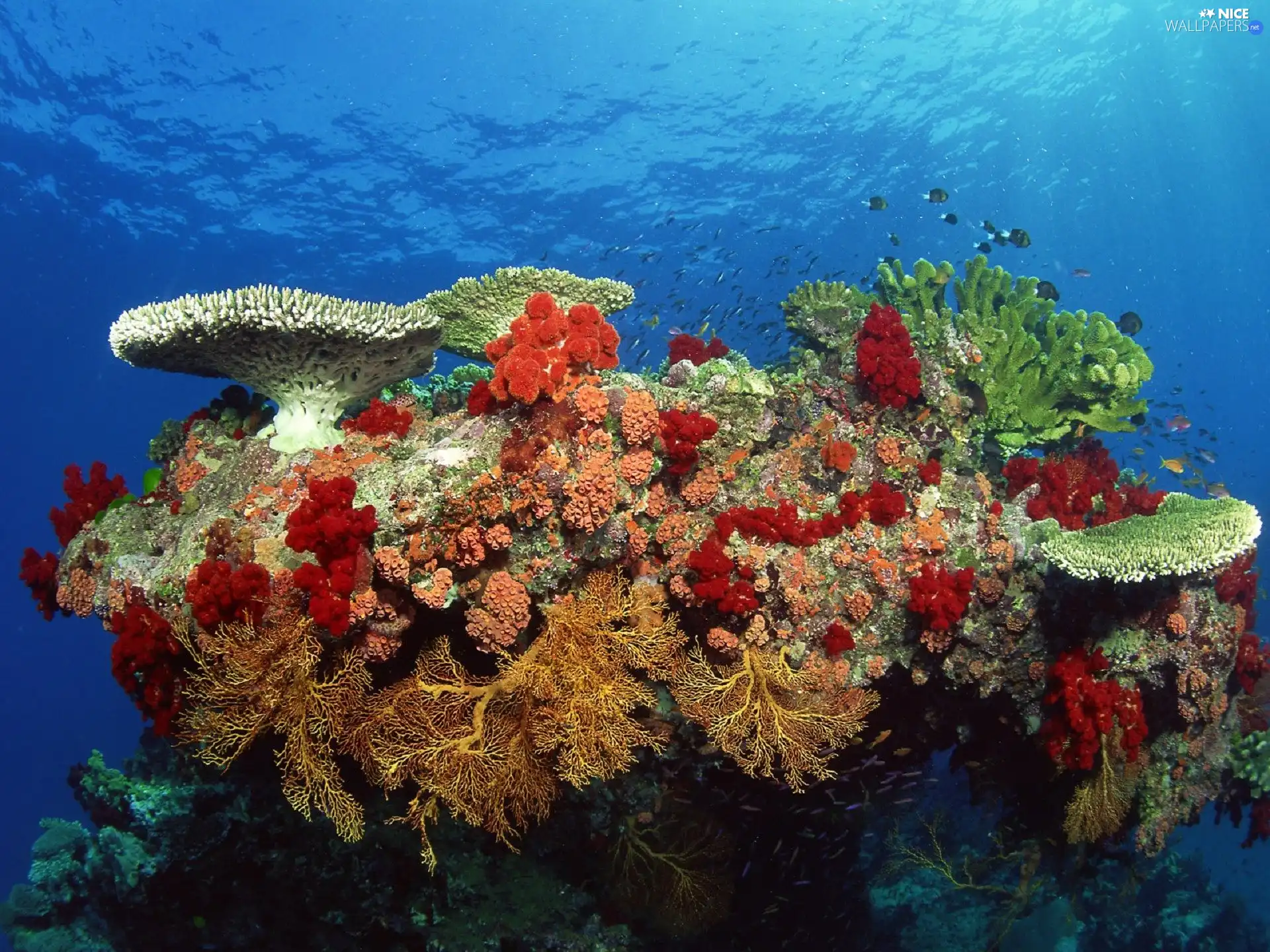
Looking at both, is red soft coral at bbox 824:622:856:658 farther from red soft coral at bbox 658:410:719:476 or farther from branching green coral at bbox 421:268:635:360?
branching green coral at bbox 421:268:635:360

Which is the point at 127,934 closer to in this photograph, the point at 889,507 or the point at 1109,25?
the point at 889,507

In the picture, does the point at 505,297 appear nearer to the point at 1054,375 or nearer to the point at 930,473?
the point at 930,473

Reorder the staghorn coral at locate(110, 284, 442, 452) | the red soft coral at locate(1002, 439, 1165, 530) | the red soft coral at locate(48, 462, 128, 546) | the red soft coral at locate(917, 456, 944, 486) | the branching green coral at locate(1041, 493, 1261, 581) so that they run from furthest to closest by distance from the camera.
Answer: the red soft coral at locate(1002, 439, 1165, 530)
the red soft coral at locate(917, 456, 944, 486)
the red soft coral at locate(48, 462, 128, 546)
the branching green coral at locate(1041, 493, 1261, 581)
the staghorn coral at locate(110, 284, 442, 452)

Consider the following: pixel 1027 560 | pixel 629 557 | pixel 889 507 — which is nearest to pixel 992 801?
pixel 1027 560

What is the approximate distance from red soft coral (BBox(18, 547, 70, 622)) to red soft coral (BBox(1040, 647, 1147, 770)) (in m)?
8.54

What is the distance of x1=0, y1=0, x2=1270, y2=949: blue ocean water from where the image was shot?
96.5ft

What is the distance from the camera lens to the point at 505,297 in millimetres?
5934

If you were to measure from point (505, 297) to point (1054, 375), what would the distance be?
7.07 meters

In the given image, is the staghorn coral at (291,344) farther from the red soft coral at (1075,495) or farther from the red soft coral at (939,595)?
the red soft coral at (1075,495)

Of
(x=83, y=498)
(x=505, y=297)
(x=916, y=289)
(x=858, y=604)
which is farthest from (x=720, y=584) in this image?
(x=916, y=289)

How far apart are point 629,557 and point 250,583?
2.47 meters

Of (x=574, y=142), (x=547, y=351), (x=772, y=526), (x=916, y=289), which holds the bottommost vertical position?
(x=772, y=526)

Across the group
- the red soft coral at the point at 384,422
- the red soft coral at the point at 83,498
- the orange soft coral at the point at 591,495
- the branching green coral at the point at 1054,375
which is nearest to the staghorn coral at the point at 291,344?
the red soft coral at the point at 384,422

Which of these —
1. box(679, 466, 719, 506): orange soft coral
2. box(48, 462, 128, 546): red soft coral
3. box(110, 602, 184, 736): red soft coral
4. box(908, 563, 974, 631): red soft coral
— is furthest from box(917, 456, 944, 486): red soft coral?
box(48, 462, 128, 546): red soft coral
